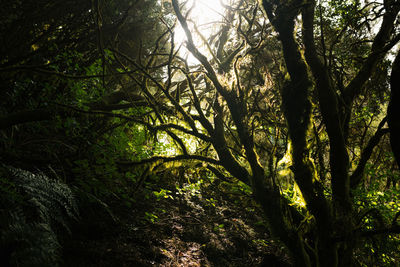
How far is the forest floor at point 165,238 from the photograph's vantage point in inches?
134

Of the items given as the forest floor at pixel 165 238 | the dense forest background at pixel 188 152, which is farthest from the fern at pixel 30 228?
the forest floor at pixel 165 238

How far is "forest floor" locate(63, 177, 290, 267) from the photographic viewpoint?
11.1 feet

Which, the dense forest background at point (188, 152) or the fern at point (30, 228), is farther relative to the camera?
the dense forest background at point (188, 152)

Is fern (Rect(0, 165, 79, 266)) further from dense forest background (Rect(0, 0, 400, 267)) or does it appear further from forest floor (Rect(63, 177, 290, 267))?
forest floor (Rect(63, 177, 290, 267))

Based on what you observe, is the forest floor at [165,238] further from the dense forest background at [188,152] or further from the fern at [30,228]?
the fern at [30,228]

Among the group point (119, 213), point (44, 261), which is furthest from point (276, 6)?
point (119, 213)

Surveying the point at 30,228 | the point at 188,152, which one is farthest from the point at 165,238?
the point at 30,228

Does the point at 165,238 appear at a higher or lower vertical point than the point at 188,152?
lower

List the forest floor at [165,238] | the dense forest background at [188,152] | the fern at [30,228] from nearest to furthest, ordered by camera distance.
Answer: the fern at [30,228] → the dense forest background at [188,152] → the forest floor at [165,238]

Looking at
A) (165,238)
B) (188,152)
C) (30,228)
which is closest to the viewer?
(30,228)

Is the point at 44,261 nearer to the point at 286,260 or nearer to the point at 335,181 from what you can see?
the point at 335,181

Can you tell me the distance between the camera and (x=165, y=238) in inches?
184

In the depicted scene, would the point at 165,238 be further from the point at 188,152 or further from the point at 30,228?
the point at 30,228

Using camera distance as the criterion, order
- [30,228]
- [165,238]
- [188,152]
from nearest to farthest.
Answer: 1. [30,228]
2. [188,152]
3. [165,238]
